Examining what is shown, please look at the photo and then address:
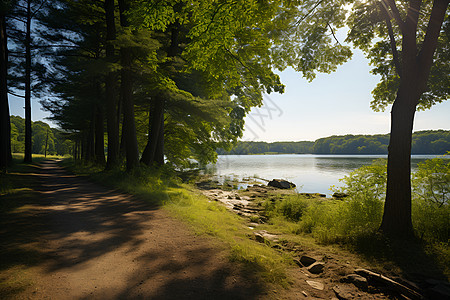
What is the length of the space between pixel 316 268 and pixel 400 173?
129 inches

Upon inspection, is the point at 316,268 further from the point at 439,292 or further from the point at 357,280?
the point at 439,292

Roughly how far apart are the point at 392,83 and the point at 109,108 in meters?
15.8

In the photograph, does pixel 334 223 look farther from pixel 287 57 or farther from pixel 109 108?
pixel 109 108

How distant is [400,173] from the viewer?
17.5 ft

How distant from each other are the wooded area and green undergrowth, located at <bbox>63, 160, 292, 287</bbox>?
58.0 inches

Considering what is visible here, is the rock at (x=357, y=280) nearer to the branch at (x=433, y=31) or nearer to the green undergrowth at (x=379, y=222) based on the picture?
the green undergrowth at (x=379, y=222)

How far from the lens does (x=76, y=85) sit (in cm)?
2062

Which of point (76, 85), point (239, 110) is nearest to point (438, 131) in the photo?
point (239, 110)

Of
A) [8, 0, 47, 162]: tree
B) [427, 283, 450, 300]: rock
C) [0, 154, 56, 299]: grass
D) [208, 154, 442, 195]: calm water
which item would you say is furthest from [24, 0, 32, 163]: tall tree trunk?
[427, 283, 450, 300]: rock

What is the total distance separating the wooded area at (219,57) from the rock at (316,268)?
7.62ft

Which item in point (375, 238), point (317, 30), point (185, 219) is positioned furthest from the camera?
point (317, 30)

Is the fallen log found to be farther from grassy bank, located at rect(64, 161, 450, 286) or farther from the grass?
the grass

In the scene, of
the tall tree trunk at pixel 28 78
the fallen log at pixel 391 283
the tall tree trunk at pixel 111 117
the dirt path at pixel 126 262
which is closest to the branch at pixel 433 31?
the fallen log at pixel 391 283

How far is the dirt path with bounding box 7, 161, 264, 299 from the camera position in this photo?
117 inches
